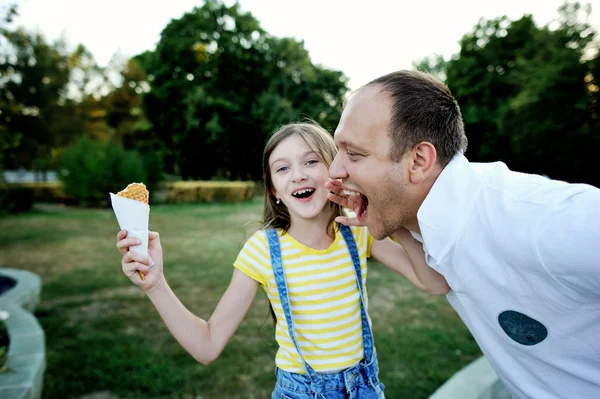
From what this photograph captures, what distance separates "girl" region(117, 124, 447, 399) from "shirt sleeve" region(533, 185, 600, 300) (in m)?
0.67

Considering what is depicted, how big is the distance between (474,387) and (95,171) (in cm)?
1995

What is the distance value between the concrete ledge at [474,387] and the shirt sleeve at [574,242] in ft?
5.43

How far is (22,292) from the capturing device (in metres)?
5.12

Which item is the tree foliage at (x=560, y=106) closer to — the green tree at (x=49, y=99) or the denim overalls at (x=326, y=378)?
the denim overalls at (x=326, y=378)

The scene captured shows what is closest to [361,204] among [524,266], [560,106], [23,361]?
[524,266]

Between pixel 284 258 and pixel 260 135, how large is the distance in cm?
2416

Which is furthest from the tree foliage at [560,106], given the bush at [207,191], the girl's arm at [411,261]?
the girl's arm at [411,261]

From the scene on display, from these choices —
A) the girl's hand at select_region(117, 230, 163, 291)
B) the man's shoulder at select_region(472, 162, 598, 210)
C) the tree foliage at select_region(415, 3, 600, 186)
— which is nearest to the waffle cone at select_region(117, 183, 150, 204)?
the girl's hand at select_region(117, 230, 163, 291)

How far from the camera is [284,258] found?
197cm

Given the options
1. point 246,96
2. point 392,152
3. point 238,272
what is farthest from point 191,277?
point 246,96

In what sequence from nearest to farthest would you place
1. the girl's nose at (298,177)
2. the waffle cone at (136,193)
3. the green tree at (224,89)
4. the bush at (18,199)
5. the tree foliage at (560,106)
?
1. the waffle cone at (136,193)
2. the girl's nose at (298,177)
3. the tree foliage at (560,106)
4. the bush at (18,199)
5. the green tree at (224,89)

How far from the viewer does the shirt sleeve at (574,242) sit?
3.87 ft

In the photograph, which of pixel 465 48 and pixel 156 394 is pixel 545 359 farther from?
pixel 465 48

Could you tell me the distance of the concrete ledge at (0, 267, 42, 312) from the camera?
4884 mm
